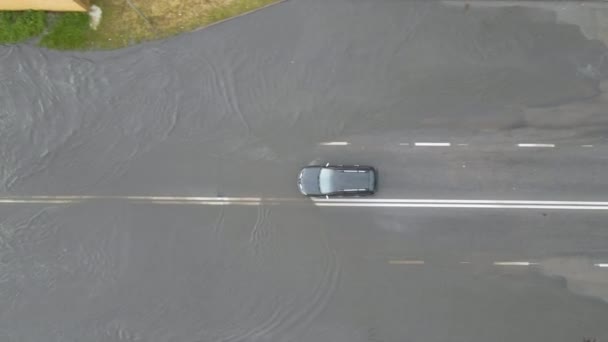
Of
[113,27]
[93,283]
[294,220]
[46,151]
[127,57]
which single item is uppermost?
[113,27]

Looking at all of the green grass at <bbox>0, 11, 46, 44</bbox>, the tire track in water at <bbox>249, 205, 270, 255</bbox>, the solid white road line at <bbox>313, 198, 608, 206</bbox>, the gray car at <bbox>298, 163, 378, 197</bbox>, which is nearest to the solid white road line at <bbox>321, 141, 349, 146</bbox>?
the gray car at <bbox>298, 163, 378, 197</bbox>

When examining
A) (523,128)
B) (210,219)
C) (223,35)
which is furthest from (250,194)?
(523,128)

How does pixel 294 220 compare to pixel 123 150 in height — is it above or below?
below

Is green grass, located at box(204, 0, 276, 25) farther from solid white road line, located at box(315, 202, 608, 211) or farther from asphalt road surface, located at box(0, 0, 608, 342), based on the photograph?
solid white road line, located at box(315, 202, 608, 211)

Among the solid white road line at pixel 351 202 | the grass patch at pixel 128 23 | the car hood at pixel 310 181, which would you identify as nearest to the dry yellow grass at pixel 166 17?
the grass patch at pixel 128 23

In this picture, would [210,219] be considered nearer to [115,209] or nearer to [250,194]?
[250,194]

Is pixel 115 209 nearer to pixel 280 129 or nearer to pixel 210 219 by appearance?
pixel 210 219
